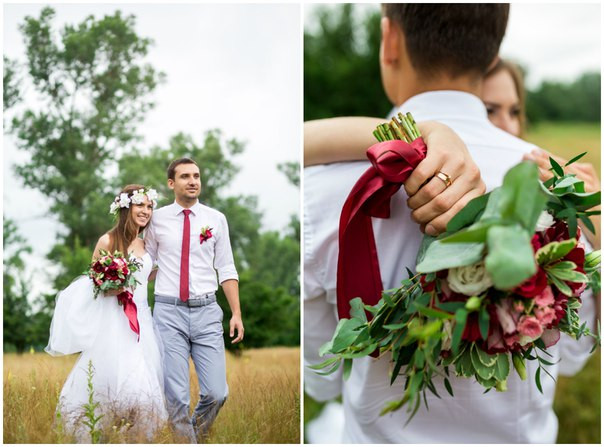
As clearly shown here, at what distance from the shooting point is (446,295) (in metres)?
1.42

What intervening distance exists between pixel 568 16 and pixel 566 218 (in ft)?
11.2

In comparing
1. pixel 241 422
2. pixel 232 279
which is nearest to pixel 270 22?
pixel 232 279

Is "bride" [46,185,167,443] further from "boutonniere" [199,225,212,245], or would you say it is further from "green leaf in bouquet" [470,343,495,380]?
"green leaf in bouquet" [470,343,495,380]

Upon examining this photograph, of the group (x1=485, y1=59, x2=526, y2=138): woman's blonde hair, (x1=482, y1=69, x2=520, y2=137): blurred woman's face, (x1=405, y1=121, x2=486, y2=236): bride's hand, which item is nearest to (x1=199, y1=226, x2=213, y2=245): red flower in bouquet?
(x1=405, y1=121, x2=486, y2=236): bride's hand

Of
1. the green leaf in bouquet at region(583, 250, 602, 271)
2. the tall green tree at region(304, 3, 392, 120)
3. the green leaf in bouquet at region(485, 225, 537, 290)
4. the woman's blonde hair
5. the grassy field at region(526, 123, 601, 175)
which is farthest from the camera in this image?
the tall green tree at region(304, 3, 392, 120)

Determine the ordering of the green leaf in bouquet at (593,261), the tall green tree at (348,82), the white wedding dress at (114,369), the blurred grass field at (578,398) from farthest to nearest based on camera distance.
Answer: the tall green tree at (348,82) → the blurred grass field at (578,398) → the white wedding dress at (114,369) → the green leaf in bouquet at (593,261)

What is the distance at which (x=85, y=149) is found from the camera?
6.23ft

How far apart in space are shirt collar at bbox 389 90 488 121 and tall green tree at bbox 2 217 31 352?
4.03ft

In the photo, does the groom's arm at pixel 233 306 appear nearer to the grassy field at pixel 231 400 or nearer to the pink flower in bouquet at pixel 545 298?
the grassy field at pixel 231 400

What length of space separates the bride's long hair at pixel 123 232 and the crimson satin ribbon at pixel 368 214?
0.58 m

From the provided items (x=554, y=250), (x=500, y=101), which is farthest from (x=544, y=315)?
(x=500, y=101)

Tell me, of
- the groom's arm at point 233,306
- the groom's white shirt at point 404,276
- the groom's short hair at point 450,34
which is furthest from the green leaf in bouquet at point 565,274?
the groom's arm at point 233,306

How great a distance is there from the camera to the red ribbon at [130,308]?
176 cm

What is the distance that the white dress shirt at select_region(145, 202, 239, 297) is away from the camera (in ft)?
5.93
